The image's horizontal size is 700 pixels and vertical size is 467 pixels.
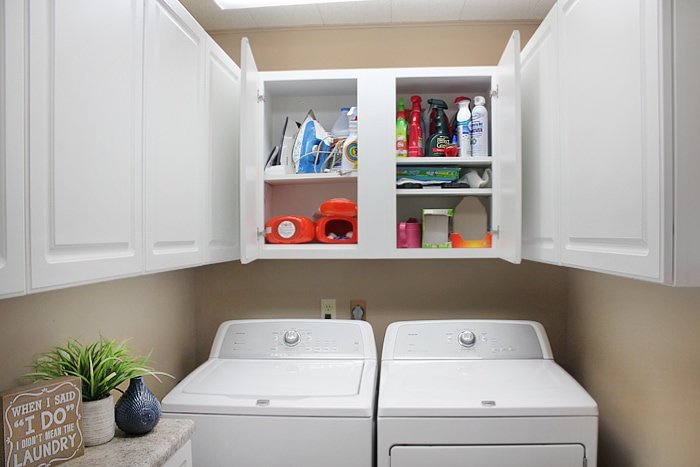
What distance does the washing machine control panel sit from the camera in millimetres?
1811

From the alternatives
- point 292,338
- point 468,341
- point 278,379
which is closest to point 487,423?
point 468,341

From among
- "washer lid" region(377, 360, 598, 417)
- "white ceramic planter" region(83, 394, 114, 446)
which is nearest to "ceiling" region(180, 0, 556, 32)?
"washer lid" region(377, 360, 598, 417)

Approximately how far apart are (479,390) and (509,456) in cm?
21

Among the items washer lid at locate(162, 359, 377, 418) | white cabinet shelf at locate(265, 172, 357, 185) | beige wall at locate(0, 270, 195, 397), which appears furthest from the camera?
white cabinet shelf at locate(265, 172, 357, 185)

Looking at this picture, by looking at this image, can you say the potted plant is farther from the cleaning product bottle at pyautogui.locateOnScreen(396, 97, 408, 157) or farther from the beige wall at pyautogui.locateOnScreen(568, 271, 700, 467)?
the beige wall at pyautogui.locateOnScreen(568, 271, 700, 467)

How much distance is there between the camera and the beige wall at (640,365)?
1264 mm

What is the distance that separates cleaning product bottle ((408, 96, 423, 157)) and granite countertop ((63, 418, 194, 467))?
1.25 metres

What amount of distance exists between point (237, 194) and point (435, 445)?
1.18m

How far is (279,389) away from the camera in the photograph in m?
1.49

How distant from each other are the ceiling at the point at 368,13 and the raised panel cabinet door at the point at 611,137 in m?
0.69

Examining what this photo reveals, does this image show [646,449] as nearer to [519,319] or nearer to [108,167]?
[519,319]

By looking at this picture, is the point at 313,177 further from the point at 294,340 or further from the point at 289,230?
the point at 294,340

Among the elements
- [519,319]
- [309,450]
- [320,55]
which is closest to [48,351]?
[309,450]

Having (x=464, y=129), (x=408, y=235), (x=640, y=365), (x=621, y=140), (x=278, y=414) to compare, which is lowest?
(x=278, y=414)
